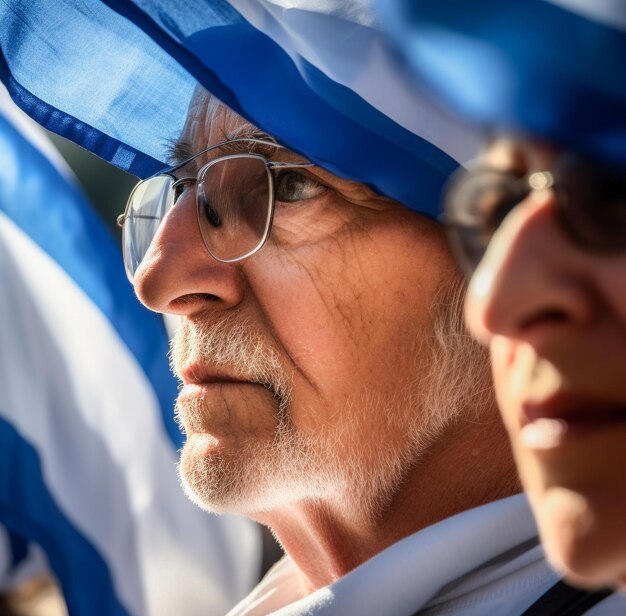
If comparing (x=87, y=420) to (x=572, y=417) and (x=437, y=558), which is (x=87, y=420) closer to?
(x=437, y=558)

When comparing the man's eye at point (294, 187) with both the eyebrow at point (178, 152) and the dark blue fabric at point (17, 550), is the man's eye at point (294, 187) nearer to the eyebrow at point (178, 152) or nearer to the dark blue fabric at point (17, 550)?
the eyebrow at point (178, 152)

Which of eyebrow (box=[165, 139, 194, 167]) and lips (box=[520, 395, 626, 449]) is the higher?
eyebrow (box=[165, 139, 194, 167])

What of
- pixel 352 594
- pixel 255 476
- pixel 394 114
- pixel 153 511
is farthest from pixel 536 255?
pixel 153 511

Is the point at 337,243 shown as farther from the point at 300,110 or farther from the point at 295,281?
the point at 300,110

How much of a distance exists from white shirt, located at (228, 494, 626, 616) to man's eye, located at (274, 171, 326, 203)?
74 centimetres

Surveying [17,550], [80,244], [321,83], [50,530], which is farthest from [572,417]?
[17,550]

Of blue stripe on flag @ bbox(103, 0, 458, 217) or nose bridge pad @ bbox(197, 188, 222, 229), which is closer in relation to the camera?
blue stripe on flag @ bbox(103, 0, 458, 217)

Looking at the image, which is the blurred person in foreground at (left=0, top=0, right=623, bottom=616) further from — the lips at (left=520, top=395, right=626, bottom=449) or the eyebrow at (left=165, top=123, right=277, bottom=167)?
the lips at (left=520, top=395, right=626, bottom=449)

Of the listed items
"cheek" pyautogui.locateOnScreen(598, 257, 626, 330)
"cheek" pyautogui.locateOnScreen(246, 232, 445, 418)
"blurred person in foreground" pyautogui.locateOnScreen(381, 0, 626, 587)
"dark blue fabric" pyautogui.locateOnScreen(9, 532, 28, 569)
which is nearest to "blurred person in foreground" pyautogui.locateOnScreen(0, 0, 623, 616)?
"cheek" pyautogui.locateOnScreen(246, 232, 445, 418)

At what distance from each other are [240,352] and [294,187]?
0.37 meters

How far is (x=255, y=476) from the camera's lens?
6.79ft

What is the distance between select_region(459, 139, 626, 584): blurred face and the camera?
957 millimetres

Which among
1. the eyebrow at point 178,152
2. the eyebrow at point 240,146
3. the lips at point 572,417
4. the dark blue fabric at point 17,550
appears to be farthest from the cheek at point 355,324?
the dark blue fabric at point 17,550

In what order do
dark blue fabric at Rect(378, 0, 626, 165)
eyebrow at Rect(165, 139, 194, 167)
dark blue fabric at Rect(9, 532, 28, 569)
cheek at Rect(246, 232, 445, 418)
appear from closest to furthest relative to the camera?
dark blue fabric at Rect(378, 0, 626, 165) < cheek at Rect(246, 232, 445, 418) < eyebrow at Rect(165, 139, 194, 167) < dark blue fabric at Rect(9, 532, 28, 569)
